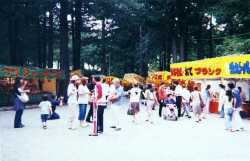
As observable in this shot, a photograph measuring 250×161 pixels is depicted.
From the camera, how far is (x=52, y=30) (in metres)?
50.4

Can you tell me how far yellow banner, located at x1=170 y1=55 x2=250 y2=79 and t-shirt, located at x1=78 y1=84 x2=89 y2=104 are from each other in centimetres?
849

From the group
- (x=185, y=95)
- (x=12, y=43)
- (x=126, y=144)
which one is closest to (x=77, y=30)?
(x=12, y=43)

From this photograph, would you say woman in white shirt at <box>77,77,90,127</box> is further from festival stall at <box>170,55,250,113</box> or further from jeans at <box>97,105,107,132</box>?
festival stall at <box>170,55,250,113</box>

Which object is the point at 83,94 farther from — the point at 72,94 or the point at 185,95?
the point at 185,95

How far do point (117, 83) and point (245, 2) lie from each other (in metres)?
22.0

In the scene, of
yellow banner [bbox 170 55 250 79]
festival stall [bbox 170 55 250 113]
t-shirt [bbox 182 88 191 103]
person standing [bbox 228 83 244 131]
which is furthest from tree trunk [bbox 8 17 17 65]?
person standing [bbox 228 83 244 131]

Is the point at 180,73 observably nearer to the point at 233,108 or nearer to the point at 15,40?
the point at 233,108

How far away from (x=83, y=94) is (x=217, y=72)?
1023 cm

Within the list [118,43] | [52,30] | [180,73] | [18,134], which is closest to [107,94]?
[18,134]

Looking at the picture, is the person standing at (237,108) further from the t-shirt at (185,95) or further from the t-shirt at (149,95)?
the t-shirt at (185,95)

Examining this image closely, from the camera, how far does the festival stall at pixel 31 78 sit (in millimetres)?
31547

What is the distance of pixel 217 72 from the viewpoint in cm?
2480

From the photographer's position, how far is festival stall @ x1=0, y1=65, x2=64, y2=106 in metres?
31.5

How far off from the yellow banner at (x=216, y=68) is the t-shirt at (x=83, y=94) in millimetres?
8486
